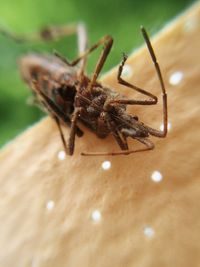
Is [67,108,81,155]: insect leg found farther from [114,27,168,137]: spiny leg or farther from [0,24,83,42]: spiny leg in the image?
[0,24,83,42]: spiny leg

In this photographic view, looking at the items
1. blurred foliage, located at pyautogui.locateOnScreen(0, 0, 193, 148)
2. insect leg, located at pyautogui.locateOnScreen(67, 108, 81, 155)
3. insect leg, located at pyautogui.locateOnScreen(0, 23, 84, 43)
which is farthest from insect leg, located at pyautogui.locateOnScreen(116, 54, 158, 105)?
blurred foliage, located at pyautogui.locateOnScreen(0, 0, 193, 148)

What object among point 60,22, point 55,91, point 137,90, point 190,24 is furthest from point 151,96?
point 60,22

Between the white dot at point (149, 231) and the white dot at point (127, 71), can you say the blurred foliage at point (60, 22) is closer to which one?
the white dot at point (127, 71)

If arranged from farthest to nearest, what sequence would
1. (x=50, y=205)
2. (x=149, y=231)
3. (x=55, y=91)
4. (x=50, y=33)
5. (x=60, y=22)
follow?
(x=60, y=22) < (x=50, y=33) < (x=55, y=91) < (x=50, y=205) < (x=149, y=231)

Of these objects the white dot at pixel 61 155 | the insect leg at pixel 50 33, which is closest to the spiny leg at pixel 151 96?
the white dot at pixel 61 155

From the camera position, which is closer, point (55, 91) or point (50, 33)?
point (55, 91)

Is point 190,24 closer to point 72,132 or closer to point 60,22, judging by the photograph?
point 72,132

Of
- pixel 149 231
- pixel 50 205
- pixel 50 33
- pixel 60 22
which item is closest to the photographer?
pixel 149 231

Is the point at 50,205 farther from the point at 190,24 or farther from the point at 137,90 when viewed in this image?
the point at 190,24

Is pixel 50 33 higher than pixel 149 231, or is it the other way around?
pixel 50 33
